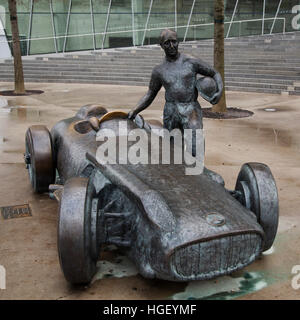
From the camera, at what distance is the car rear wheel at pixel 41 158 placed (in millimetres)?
5250

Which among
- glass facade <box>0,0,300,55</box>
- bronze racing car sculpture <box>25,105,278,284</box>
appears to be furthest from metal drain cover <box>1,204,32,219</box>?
glass facade <box>0,0,300,55</box>

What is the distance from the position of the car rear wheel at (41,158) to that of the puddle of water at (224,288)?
8.15ft

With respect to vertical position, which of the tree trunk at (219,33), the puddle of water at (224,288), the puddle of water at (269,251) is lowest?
the puddle of water at (224,288)

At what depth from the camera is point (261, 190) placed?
12.1 ft

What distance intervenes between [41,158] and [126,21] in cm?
2027

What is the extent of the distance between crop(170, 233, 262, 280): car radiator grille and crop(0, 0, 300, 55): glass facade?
20.9m

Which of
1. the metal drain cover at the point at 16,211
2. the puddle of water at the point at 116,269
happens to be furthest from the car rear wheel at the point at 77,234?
the metal drain cover at the point at 16,211

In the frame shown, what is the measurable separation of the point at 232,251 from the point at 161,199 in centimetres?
61

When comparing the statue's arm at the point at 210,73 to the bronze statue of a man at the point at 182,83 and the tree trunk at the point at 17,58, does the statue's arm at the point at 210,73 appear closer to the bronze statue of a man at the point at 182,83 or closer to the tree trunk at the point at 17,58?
the bronze statue of a man at the point at 182,83

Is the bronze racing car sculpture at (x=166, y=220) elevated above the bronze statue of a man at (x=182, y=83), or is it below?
below

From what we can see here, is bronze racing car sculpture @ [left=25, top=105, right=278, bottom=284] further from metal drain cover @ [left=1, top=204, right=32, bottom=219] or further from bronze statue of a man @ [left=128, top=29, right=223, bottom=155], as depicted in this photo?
metal drain cover @ [left=1, top=204, right=32, bottom=219]

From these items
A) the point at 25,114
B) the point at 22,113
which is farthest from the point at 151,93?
the point at 22,113

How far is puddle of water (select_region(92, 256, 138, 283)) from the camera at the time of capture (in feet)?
12.0
